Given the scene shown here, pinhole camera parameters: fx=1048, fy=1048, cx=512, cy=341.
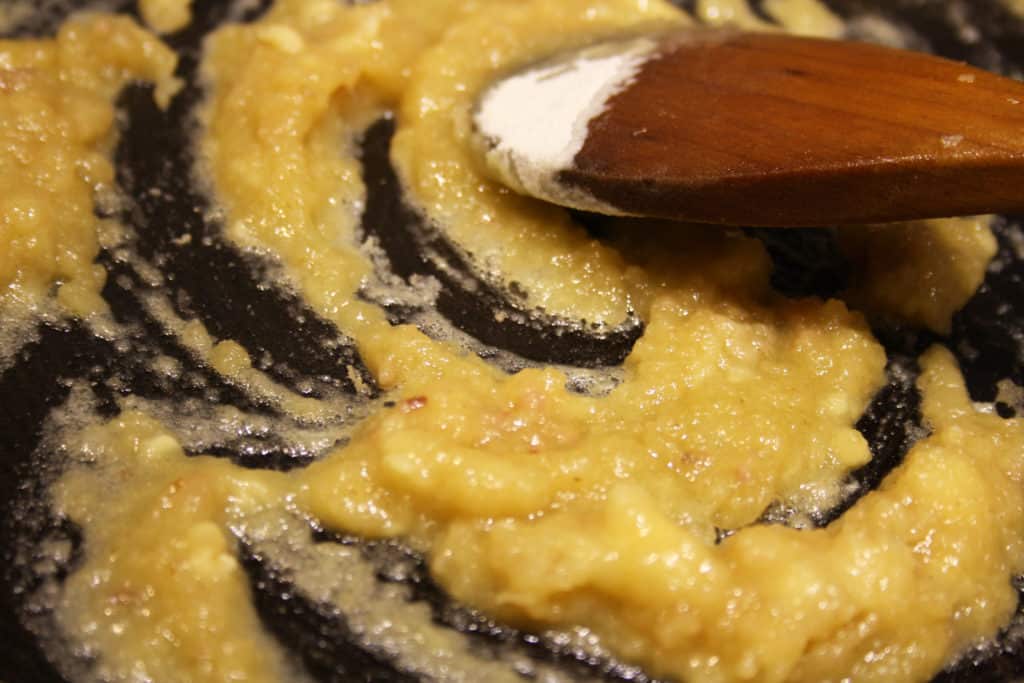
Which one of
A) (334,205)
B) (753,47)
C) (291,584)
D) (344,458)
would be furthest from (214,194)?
(753,47)

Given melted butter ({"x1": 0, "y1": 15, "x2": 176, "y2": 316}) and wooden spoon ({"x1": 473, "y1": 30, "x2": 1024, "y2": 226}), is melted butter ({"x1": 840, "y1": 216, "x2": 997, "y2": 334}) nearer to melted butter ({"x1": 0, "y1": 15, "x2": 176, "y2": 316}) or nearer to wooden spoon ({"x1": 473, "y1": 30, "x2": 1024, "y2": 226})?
wooden spoon ({"x1": 473, "y1": 30, "x2": 1024, "y2": 226})

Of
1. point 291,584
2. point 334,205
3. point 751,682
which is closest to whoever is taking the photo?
point 751,682

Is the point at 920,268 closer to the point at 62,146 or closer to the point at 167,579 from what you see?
the point at 167,579

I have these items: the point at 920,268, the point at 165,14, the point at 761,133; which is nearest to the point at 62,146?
the point at 165,14

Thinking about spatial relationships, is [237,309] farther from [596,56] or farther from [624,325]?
[596,56]

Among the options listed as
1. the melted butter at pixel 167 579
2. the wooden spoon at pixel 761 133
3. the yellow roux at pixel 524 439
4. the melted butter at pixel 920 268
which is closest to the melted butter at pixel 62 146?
the yellow roux at pixel 524 439

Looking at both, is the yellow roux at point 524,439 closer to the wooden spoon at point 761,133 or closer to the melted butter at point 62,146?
the melted butter at point 62,146

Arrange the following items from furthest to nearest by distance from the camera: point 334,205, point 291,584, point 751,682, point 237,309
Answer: point 334,205 → point 237,309 → point 291,584 → point 751,682
